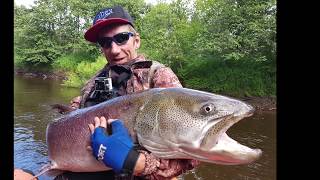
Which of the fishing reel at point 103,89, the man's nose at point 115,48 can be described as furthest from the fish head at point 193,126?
the man's nose at point 115,48

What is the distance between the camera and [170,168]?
7.53ft

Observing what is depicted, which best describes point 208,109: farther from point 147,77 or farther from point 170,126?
point 147,77

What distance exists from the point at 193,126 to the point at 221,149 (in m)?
0.21

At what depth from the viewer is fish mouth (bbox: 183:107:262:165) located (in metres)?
1.99

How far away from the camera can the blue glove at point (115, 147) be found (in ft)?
7.09

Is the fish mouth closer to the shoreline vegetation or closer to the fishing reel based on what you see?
the fishing reel

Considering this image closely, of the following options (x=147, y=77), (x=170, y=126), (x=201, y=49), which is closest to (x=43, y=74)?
(x=201, y=49)

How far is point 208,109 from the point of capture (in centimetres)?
211

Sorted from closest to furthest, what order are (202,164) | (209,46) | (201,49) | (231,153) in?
(231,153), (202,164), (209,46), (201,49)

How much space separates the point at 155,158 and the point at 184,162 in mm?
205

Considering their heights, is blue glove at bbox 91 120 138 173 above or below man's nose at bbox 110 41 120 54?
below

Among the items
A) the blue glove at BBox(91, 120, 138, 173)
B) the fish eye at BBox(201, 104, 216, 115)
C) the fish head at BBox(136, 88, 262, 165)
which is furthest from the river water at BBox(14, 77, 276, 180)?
the fish eye at BBox(201, 104, 216, 115)

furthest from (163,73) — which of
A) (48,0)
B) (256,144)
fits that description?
(48,0)
